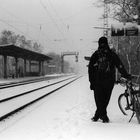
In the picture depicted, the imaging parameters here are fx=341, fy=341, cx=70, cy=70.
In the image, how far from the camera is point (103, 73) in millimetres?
7168

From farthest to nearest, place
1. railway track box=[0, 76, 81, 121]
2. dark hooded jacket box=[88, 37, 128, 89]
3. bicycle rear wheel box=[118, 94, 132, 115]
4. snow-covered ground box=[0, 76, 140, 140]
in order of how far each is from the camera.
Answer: railway track box=[0, 76, 81, 121] → bicycle rear wheel box=[118, 94, 132, 115] → dark hooded jacket box=[88, 37, 128, 89] → snow-covered ground box=[0, 76, 140, 140]

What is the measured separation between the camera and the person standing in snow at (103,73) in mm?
7167

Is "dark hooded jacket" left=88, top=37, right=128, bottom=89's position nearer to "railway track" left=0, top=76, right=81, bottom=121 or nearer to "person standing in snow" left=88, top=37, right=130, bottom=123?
"person standing in snow" left=88, top=37, right=130, bottom=123

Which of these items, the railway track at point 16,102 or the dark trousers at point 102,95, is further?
the railway track at point 16,102

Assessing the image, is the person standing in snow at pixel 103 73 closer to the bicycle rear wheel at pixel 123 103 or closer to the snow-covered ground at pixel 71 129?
the snow-covered ground at pixel 71 129

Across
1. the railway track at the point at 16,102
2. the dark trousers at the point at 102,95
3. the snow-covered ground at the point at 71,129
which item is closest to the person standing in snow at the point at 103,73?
the dark trousers at the point at 102,95

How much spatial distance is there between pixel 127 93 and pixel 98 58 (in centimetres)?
112

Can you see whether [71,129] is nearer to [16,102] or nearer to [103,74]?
[103,74]

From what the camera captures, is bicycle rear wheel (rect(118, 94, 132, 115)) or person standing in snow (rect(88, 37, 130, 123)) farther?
bicycle rear wheel (rect(118, 94, 132, 115))

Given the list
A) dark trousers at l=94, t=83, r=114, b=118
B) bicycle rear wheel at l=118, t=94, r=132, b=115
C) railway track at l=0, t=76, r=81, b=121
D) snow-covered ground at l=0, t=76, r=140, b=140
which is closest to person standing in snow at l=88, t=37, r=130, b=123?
dark trousers at l=94, t=83, r=114, b=118

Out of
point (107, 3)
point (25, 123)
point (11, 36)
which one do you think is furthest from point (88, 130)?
point (11, 36)

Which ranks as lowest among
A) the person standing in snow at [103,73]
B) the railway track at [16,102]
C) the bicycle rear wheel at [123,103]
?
the railway track at [16,102]

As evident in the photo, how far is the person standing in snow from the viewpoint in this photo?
7167mm

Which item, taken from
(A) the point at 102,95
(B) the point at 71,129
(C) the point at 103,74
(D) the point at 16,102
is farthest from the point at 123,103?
(D) the point at 16,102
